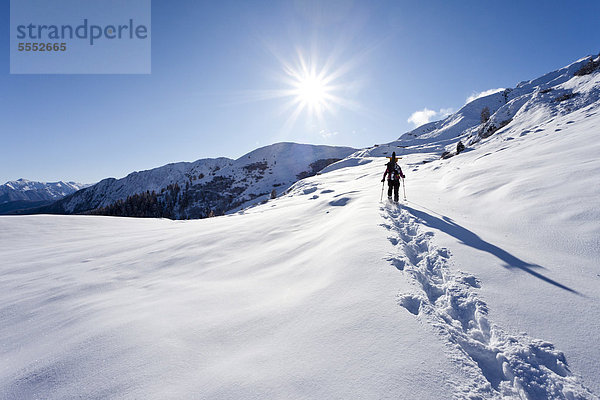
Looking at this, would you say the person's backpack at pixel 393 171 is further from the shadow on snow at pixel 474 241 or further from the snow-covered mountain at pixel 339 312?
the snow-covered mountain at pixel 339 312

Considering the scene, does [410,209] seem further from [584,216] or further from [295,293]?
[295,293]

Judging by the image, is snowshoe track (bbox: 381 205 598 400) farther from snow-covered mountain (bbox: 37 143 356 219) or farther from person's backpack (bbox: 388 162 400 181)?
snow-covered mountain (bbox: 37 143 356 219)

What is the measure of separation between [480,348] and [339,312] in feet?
5.12

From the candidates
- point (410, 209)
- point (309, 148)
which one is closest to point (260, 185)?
point (309, 148)

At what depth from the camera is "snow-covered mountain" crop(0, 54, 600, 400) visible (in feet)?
7.22

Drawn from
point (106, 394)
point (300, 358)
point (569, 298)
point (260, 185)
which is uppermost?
point (260, 185)

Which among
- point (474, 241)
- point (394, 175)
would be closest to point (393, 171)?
point (394, 175)

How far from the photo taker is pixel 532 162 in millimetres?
9875

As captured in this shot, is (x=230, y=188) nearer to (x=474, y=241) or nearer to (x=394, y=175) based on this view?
(x=394, y=175)

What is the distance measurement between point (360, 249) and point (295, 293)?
5.87 feet

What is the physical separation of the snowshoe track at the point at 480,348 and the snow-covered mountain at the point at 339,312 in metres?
0.02

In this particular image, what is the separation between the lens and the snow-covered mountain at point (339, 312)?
2199 mm

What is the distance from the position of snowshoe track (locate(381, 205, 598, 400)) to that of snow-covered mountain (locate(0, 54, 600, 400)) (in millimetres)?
15

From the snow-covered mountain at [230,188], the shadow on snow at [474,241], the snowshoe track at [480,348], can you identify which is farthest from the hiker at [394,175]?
the snow-covered mountain at [230,188]
